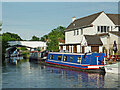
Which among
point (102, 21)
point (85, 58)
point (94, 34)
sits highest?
point (102, 21)

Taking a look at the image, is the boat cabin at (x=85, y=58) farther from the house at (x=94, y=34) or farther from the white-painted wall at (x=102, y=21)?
the white-painted wall at (x=102, y=21)

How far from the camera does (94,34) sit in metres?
51.6

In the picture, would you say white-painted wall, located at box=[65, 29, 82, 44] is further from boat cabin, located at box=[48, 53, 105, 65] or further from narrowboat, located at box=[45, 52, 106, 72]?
boat cabin, located at box=[48, 53, 105, 65]

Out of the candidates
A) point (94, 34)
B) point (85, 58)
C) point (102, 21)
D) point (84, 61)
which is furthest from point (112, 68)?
point (102, 21)

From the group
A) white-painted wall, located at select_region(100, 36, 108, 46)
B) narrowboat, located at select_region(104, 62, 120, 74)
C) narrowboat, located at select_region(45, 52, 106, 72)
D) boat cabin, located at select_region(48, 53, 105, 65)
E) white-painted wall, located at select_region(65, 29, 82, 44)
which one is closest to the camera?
narrowboat, located at select_region(104, 62, 120, 74)

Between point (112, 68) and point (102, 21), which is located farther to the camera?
point (102, 21)

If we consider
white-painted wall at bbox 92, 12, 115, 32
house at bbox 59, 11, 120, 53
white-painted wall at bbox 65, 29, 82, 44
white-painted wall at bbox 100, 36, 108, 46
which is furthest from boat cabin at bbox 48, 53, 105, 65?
white-painted wall at bbox 65, 29, 82, 44

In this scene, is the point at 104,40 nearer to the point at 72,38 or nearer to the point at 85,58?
the point at 72,38

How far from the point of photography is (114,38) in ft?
146

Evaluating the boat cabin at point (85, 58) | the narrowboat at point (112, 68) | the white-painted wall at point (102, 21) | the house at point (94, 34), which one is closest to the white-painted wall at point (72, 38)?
the house at point (94, 34)

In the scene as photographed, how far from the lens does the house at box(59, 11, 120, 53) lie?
46438mm

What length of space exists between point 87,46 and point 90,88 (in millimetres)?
24542

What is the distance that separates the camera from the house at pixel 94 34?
152 feet

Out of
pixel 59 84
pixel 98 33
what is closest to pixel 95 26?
pixel 98 33
